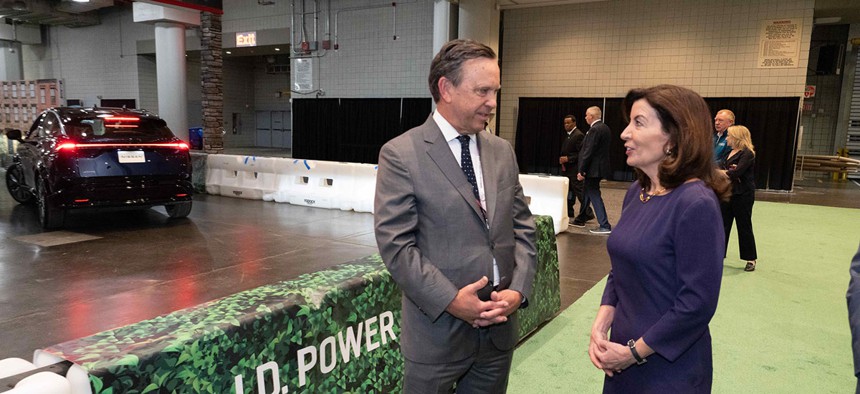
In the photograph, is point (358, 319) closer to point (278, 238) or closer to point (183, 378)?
point (183, 378)

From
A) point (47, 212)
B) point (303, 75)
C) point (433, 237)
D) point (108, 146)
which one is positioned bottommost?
point (47, 212)

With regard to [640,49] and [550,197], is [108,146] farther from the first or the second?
[640,49]

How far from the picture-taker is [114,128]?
6.70 m

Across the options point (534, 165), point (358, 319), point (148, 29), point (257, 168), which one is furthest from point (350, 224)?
point (148, 29)

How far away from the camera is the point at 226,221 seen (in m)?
7.68

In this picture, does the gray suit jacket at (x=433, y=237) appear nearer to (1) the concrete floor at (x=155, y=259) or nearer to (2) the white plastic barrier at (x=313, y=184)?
(1) the concrete floor at (x=155, y=259)

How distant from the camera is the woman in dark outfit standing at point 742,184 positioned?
5410 mm

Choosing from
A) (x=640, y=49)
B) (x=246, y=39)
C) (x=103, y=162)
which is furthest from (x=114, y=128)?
(x=246, y=39)

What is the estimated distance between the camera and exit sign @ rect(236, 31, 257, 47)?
59.5ft

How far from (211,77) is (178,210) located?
21.3ft

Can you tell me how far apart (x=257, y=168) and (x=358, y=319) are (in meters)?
8.10

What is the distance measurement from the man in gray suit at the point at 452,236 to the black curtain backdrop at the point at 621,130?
40.3ft

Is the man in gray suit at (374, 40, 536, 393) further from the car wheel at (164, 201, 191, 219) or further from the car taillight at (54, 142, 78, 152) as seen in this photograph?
the car wheel at (164, 201, 191, 219)

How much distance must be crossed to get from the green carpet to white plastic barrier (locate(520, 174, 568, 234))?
210 cm
